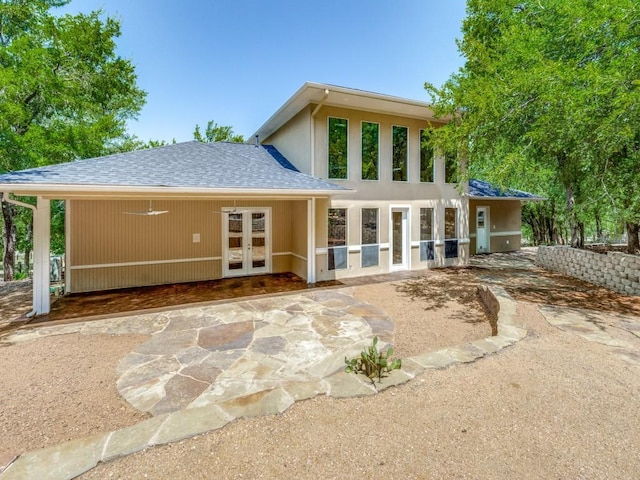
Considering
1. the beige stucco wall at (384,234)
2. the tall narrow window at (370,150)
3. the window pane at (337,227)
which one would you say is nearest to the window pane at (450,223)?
the beige stucco wall at (384,234)

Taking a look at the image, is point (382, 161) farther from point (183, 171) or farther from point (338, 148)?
point (183, 171)

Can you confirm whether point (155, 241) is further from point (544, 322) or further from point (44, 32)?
point (44, 32)

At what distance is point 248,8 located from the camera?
11312 millimetres

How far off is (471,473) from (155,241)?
912 cm

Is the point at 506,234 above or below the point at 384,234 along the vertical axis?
above

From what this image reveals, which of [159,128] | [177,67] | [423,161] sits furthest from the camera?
[159,128]

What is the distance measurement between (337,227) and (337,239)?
38 cm

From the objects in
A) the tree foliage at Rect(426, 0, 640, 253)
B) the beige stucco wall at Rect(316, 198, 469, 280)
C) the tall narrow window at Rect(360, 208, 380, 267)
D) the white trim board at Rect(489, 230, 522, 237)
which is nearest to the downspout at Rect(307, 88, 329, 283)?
the beige stucco wall at Rect(316, 198, 469, 280)

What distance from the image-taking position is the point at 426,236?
435 inches

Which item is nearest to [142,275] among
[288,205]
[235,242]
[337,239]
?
[235,242]

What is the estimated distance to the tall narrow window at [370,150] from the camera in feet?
32.0

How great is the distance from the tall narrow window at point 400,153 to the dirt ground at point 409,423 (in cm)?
673

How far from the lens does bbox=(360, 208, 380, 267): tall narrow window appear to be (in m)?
9.91

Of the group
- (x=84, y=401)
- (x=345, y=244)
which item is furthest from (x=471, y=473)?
(x=345, y=244)
